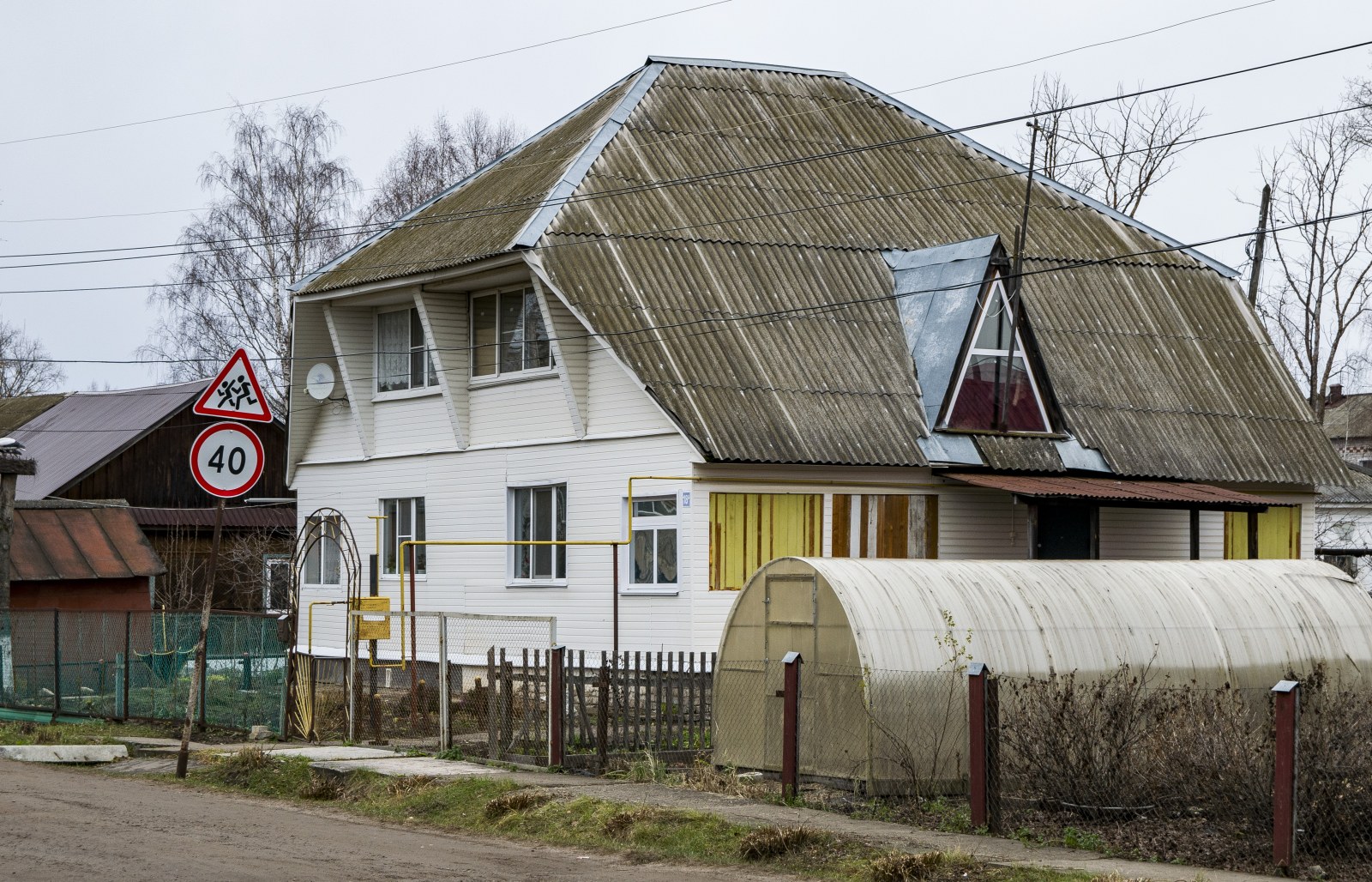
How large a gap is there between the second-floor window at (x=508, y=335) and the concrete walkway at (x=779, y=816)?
866 centimetres

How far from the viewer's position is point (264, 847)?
11.8 metres

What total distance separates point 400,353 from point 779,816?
52.3 ft

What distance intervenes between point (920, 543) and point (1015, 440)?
2.23 meters

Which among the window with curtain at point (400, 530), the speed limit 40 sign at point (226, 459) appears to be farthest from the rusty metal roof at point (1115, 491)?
the speed limit 40 sign at point (226, 459)

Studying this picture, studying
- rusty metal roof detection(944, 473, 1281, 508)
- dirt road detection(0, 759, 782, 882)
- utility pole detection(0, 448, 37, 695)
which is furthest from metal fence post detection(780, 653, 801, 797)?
utility pole detection(0, 448, 37, 695)

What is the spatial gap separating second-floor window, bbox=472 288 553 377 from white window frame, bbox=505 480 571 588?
5.80 feet

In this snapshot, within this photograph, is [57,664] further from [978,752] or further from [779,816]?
[978,752]

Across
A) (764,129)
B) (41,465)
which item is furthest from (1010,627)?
(41,465)

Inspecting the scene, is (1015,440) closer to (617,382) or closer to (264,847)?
(617,382)

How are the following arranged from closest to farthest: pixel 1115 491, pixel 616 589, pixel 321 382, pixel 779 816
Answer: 1. pixel 779 816
2. pixel 616 589
3. pixel 1115 491
4. pixel 321 382

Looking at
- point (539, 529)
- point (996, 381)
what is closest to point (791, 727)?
point (539, 529)

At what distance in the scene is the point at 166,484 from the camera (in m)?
45.4

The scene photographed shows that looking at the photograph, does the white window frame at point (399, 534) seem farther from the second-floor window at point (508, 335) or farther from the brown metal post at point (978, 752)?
the brown metal post at point (978, 752)

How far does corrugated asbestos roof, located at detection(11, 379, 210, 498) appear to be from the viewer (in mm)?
44125
